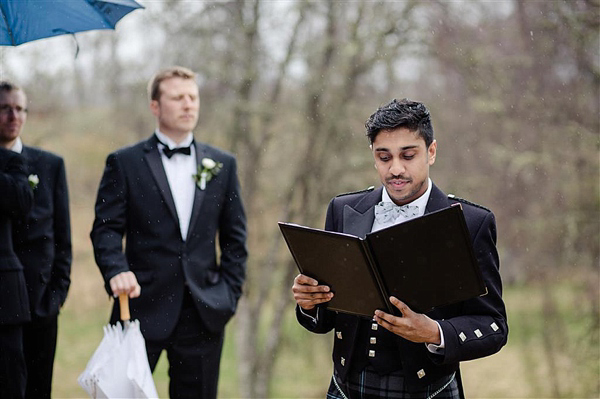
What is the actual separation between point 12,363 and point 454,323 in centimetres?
232

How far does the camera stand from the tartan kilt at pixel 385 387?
236 cm

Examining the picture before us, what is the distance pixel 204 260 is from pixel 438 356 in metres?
Answer: 1.85

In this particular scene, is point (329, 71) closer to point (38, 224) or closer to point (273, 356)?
point (273, 356)

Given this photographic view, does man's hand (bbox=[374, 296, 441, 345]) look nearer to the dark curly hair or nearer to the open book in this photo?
the open book

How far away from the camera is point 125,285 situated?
354 cm

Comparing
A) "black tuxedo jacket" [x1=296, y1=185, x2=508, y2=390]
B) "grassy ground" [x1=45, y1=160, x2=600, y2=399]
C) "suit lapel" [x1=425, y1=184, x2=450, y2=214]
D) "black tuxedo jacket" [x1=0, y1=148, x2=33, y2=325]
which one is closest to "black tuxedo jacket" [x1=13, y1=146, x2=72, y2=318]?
"black tuxedo jacket" [x1=0, y1=148, x2=33, y2=325]

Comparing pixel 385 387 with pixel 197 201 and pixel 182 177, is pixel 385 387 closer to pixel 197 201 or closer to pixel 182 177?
pixel 197 201

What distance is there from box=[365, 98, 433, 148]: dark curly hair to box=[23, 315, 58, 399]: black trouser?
7.67ft

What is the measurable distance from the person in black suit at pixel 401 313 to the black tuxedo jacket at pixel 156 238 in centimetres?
141

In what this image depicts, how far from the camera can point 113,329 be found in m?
3.45

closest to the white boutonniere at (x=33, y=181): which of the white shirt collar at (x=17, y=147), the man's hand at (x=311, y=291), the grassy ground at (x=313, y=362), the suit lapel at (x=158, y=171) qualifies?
the white shirt collar at (x=17, y=147)

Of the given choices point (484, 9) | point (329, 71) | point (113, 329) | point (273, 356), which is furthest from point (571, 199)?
point (113, 329)

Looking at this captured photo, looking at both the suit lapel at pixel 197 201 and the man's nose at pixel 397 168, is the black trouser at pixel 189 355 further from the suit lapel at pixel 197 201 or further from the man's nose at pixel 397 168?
the man's nose at pixel 397 168

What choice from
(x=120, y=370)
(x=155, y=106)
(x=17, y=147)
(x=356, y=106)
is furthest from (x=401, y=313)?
(x=356, y=106)
